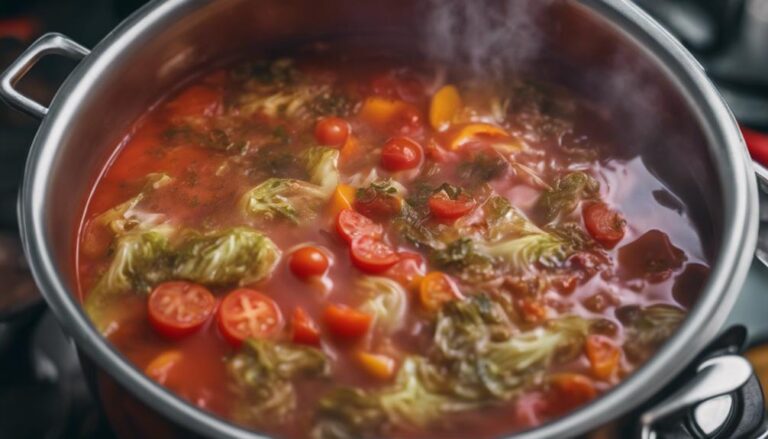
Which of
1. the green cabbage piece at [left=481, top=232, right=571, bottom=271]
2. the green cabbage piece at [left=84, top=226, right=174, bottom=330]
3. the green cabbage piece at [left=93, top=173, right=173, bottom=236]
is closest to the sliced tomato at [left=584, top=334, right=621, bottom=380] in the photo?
the green cabbage piece at [left=481, top=232, right=571, bottom=271]

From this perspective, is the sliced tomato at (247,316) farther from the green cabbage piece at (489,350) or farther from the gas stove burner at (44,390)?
the gas stove burner at (44,390)

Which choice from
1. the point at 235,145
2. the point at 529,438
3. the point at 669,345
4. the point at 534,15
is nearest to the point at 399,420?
the point at 529,438

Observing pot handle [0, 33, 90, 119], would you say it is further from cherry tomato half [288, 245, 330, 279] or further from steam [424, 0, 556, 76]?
steam [424, 0, 556, 76]

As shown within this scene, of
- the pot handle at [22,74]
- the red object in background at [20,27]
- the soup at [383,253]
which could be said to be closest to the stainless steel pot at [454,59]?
the pot handle at [22,74]

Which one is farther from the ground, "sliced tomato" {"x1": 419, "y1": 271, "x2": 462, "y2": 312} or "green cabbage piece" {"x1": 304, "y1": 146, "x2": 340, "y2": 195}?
"green cabbage piece" {"x1": 304, "y1": 146, "x2": 340, "y2": 195}

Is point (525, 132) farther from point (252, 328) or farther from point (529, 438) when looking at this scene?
point (529, 438)

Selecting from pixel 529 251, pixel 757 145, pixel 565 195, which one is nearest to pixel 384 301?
pixel 529 251

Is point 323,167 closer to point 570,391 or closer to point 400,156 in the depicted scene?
point 400,156
